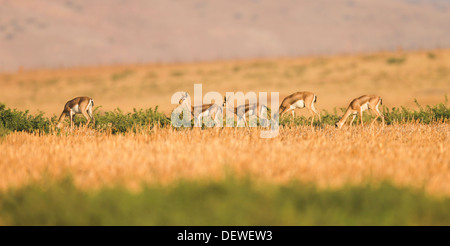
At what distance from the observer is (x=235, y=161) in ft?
31.6

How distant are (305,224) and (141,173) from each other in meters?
3.37

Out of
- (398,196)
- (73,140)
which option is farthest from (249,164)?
(73,140)

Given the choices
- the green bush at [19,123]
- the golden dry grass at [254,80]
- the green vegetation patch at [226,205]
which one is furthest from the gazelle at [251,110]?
the golden dry grass at [254,80]

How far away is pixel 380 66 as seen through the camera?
7219cm

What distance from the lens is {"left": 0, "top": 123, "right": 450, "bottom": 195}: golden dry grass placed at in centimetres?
828

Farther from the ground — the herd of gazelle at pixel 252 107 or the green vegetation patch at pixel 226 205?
the herd of gazelle at pixel 252 107

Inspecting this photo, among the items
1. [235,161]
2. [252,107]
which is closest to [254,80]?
[252,107]

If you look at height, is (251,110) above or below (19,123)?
above

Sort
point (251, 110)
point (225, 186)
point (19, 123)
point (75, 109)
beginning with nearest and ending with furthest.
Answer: point (225, 186)
point (19, 123)
point (251, 110)
point (75, 109)

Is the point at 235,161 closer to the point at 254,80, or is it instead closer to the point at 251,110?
the point at 251,110

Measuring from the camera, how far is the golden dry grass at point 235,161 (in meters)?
8.28

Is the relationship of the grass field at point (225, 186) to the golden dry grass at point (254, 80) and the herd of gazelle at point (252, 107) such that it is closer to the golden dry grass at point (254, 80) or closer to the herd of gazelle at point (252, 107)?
the herd of gazelle at point (252, 107)

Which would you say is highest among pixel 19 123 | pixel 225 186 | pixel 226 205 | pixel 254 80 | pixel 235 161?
pixel 254 80
